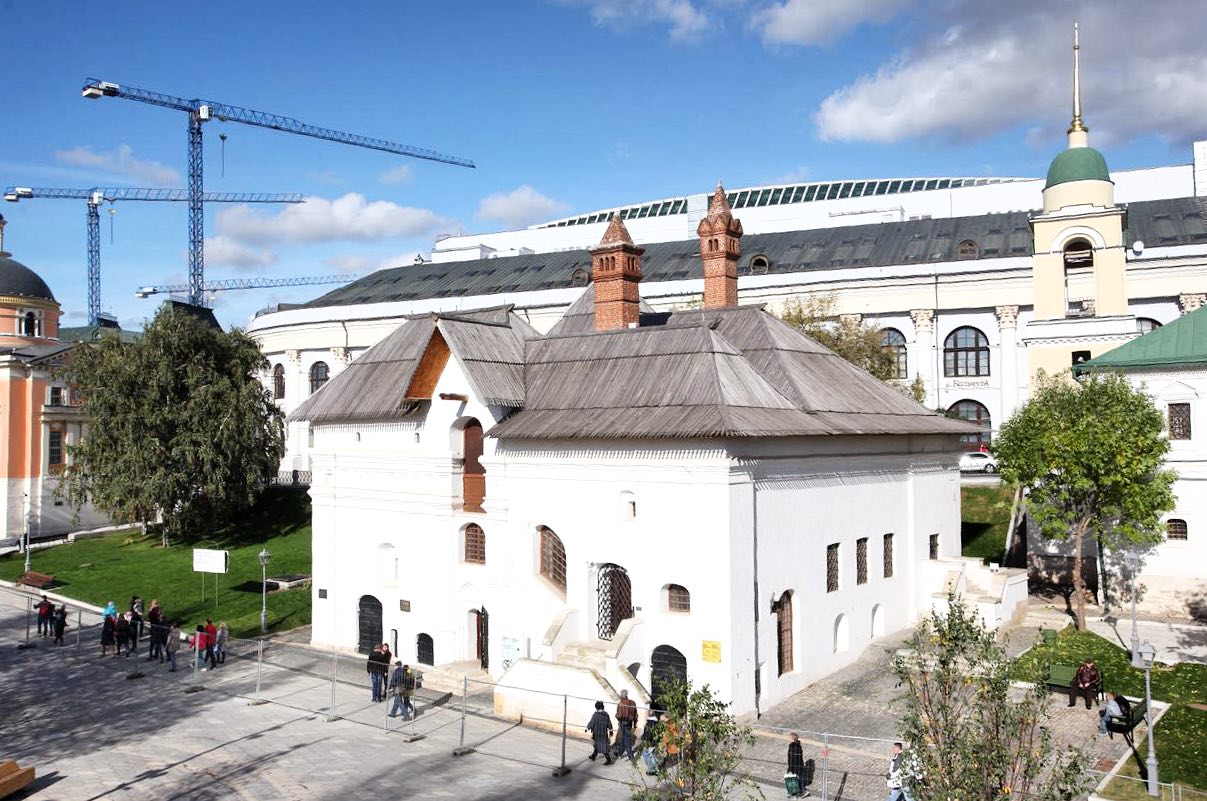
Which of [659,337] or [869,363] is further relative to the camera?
[869,363]

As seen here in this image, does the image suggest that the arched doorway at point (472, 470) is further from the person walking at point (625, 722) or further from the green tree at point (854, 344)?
the green tree at point (854, 344)

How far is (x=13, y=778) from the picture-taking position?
1991cm

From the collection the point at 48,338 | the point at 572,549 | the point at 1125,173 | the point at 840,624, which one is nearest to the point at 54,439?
the point at 48,338

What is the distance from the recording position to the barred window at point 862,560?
99.8 ft

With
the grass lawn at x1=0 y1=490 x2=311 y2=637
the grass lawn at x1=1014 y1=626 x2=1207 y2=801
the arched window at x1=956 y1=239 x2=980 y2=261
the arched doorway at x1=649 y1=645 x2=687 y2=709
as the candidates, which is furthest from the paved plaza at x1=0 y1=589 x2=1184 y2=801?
the arched window at x1=956 y1=239 x2=980 y2=261

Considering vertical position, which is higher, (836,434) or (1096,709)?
(836,434)

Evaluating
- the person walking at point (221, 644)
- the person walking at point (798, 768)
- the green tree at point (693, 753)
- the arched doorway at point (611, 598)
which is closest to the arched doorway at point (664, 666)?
the arched doorway at point (611, 598)

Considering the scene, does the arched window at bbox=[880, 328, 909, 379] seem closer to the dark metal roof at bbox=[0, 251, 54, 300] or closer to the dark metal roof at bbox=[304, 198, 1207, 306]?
the dark metal roof at bbox=[304, 198, 1207, 306]

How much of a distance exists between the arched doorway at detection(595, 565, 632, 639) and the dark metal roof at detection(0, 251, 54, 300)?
5508 cm

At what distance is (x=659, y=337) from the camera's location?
29.0 metres

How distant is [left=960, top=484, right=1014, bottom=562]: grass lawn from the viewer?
42.0m

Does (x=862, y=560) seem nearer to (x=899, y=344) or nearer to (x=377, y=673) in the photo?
(x=377, y=673)

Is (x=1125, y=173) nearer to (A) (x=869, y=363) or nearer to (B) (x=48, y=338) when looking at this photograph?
(A) (x=869, y=363)

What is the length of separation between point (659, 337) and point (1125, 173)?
6254cm
